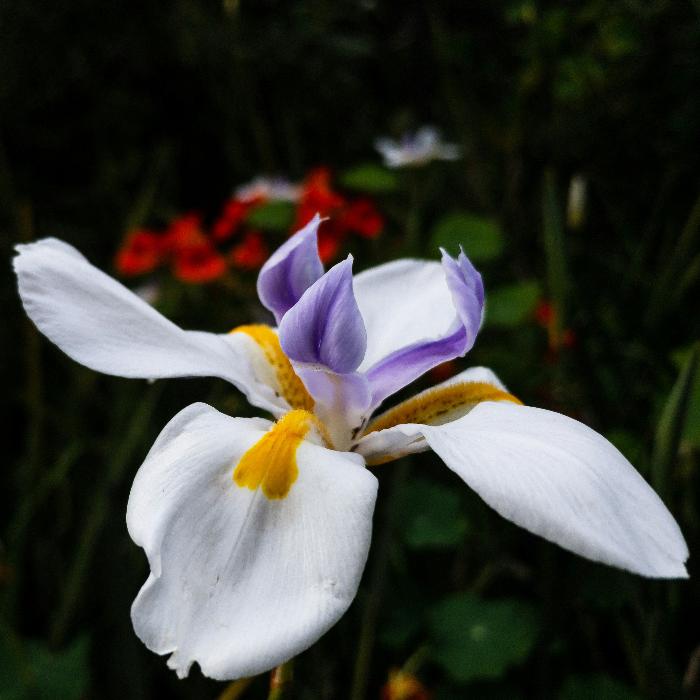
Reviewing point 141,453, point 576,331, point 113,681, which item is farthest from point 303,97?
point 113,681

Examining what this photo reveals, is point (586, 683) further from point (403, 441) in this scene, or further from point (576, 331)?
point (403, 441)

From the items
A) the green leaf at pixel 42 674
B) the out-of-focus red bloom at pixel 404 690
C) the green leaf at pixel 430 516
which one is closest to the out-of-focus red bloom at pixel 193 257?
the green leaf at pixel 430 516

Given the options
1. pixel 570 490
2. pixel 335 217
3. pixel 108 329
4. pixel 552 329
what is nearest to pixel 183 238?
pixel 335 217

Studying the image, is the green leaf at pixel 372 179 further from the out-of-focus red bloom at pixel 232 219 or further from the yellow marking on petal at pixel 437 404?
the yellow marking on petal at pixel 437 404

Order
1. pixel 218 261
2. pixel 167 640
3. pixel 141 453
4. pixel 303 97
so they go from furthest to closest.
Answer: pixel 303 97, pixel 218 261, pixel 141 453, pixel 167 640

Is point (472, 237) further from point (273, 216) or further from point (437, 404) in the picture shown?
point (437, 404)
